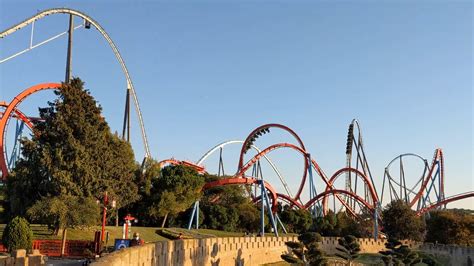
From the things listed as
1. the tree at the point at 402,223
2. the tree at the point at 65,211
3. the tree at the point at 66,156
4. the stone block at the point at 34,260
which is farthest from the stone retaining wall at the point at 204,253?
the tree at the point at 402,223

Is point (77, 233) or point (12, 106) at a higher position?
point (12, 106)

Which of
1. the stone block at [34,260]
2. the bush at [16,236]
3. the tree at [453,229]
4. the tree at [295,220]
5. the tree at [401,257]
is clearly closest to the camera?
the stone block at [34,260]

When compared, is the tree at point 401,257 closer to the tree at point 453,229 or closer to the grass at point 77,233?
the grass at point 77,233

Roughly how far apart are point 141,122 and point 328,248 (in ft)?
91.2

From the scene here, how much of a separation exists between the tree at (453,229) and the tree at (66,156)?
4263cm

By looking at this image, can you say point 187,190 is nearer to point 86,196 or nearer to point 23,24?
point 86,196

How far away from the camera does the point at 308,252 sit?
1245 inches

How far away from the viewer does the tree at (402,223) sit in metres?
64.4

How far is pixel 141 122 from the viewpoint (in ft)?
206

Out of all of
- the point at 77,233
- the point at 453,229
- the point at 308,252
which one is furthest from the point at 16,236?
the point at 453,229

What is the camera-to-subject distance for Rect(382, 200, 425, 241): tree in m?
64.4

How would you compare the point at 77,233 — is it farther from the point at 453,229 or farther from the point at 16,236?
the point at 453,229

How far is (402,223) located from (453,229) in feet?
19.4

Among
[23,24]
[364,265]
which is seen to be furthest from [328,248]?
[23,24]
